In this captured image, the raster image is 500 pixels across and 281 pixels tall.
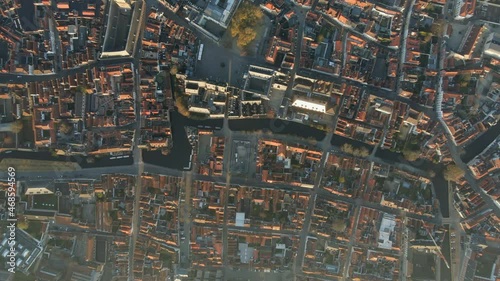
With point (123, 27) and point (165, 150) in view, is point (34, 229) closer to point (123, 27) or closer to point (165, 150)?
point (165, 150)

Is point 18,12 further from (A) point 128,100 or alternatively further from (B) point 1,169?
(B) point 1,169

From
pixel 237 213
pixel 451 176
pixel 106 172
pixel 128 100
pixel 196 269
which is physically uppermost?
pixel 128 100

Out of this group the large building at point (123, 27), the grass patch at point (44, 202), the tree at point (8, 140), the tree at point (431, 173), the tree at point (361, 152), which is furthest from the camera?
the grass patch at point (44, 202)

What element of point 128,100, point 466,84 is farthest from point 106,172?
point 466,84

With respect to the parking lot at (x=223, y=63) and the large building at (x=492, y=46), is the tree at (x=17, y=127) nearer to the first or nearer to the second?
the parking lot at (x=223, y=63)

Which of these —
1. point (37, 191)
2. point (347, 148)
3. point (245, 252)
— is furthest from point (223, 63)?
point (37, 191)

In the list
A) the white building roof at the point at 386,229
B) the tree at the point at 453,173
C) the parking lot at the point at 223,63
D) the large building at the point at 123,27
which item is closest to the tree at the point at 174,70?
the parking lot at the point at 223,63
